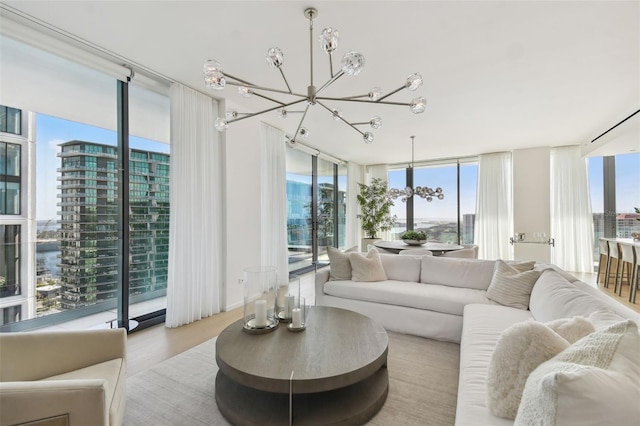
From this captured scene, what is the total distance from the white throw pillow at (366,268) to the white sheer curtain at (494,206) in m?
4.60

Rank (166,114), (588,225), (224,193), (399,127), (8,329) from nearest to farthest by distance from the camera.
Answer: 1. (8,329)
2. (166,114)
3. (224,193)
4. (399,127)
5. (588,225)

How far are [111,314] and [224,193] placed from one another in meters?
1.83

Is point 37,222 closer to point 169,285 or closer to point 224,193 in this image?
point 169,285

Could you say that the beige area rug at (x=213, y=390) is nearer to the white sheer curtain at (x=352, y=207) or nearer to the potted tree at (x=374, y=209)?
the potted tree at (x=374, y=209)

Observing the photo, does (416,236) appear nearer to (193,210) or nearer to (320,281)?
(320,281)

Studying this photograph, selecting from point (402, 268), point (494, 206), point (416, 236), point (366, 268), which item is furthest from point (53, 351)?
point (494, 206)

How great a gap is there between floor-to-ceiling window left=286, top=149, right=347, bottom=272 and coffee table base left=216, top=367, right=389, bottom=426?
387 cm

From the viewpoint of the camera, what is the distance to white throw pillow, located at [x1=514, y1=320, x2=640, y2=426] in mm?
708

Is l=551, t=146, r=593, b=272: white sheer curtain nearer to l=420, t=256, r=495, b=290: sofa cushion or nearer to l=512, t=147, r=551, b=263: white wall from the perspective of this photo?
l=512, t=147, r=551, b=263: white wall

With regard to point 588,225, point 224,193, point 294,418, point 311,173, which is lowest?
point 294,418

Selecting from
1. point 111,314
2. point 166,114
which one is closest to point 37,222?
point 111,314

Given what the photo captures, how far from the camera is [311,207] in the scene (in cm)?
639

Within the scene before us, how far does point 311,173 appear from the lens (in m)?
6.41

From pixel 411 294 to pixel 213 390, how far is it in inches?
80.3
